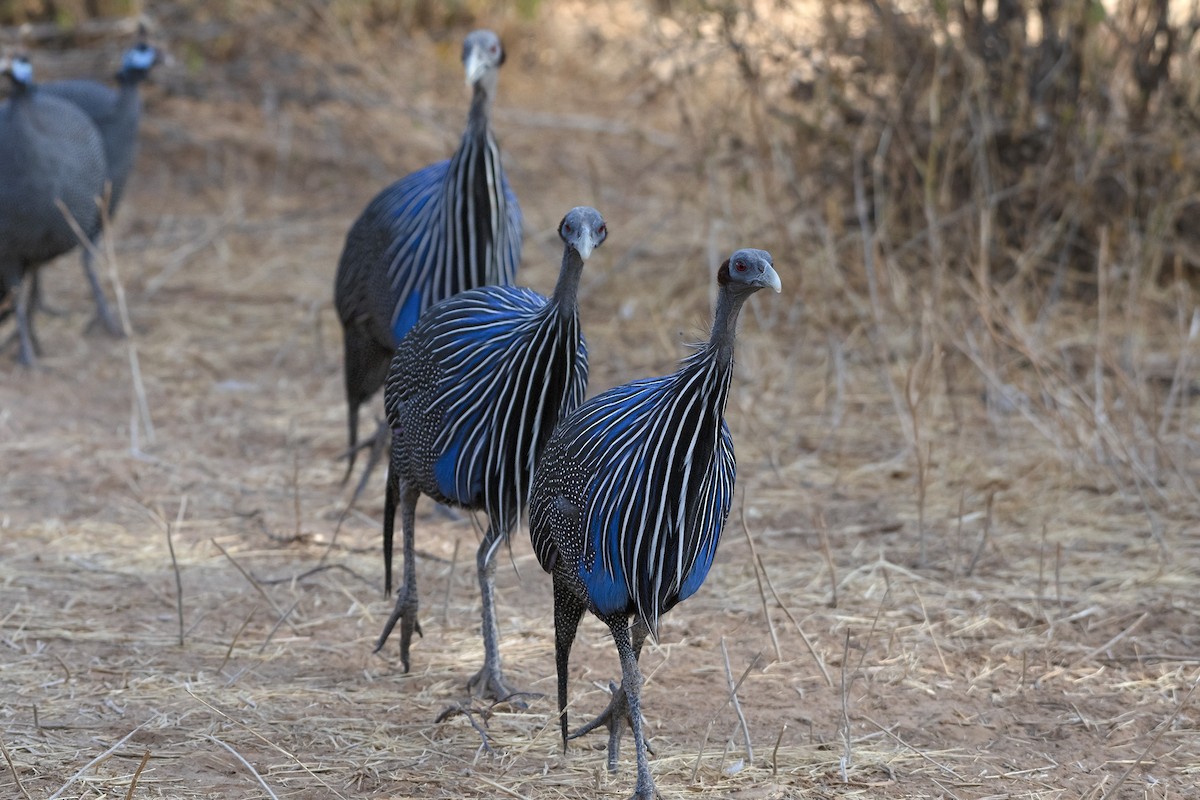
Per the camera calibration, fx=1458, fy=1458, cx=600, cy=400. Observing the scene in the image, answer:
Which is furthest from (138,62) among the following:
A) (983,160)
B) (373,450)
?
(983,160)

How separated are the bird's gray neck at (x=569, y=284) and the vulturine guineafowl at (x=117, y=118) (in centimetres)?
394

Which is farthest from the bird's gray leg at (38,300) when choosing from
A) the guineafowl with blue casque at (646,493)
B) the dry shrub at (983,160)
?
the guineafowl with blue casque at (646,493)

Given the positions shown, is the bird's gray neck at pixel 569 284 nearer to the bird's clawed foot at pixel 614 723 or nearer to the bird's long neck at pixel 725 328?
the bird's long neck at pixel 725 328

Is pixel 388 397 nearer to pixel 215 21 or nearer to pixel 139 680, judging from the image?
pixel 139 680

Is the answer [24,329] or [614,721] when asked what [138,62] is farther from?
[614,721]

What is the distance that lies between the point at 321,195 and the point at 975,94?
13.0 ft

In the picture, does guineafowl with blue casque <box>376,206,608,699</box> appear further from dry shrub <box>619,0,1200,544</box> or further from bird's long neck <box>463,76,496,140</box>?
dry shrub <box>619,0,1200,544</box>

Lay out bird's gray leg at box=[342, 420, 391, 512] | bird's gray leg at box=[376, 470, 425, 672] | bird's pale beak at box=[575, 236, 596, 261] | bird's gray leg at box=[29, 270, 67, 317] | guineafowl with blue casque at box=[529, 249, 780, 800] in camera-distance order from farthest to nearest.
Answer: bird's gray leg at box=[29, 270, 67, 317] < bird's gray leg at box=[342, 420, 391, 512] < bird's gray leg at box=[376, 470, 425, 672] < bird's pale beak at box=[575, 236, 596, 261] < guineafowl with blue casque at box=[529, 249, 780, 800]

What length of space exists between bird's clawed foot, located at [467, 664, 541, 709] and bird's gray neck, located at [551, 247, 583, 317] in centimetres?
88

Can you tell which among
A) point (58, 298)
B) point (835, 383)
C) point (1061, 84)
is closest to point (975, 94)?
point (1061, 84)

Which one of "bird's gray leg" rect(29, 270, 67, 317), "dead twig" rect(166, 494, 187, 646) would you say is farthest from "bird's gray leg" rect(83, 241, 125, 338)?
"dead twig" rect(166, 494, 187, 646)

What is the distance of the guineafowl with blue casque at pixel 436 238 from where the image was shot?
3.95m

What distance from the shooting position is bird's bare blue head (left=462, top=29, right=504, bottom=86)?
384cm

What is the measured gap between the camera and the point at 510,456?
10.4 ft
